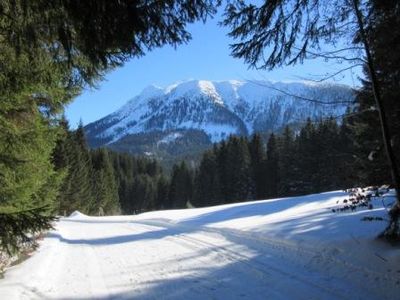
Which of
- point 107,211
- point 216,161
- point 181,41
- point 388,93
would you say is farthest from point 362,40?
point 216,161

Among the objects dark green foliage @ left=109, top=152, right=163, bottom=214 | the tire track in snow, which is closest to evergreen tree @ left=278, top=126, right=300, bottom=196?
dark green foliage @ left=109, top=152, right=163, bottom=214

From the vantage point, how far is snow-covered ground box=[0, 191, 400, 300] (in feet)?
27.8

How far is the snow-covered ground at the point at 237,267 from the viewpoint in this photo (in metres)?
8.48

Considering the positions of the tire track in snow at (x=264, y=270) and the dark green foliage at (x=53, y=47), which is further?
the tire track in snow at (x=264, y=270)

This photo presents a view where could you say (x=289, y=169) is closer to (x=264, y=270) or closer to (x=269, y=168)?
(x=269, y=168)

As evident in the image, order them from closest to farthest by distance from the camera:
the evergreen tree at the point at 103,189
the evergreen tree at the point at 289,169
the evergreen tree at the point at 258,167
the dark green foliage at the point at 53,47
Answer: the dark green foliage at the point at 53,47, the evergreen tree at the point at 103,189, the evergreen tree at the point at 289,169, the evergreen tree at the point at 258,167

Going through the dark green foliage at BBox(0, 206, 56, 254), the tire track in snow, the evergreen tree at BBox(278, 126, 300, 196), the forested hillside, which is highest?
the evergreen tree at BBox(278, 126, 300, 196)

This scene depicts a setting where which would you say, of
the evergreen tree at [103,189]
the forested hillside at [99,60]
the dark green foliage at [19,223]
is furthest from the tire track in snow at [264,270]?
the evergreen tree at [103,189]

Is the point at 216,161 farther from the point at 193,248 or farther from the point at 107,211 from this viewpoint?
the point at 193,248

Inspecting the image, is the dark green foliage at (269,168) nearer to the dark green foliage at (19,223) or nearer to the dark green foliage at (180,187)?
the dark green foliage at (180,187)

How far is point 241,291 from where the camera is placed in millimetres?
8664

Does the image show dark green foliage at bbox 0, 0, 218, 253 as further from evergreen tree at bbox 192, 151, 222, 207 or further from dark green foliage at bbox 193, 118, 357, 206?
evergreen tree at bbox 192, 151, 222, 207

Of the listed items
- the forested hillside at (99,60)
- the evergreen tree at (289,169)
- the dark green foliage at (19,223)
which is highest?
the evergreen tree at (289,169)

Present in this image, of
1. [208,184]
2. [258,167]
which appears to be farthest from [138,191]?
[258,167]
